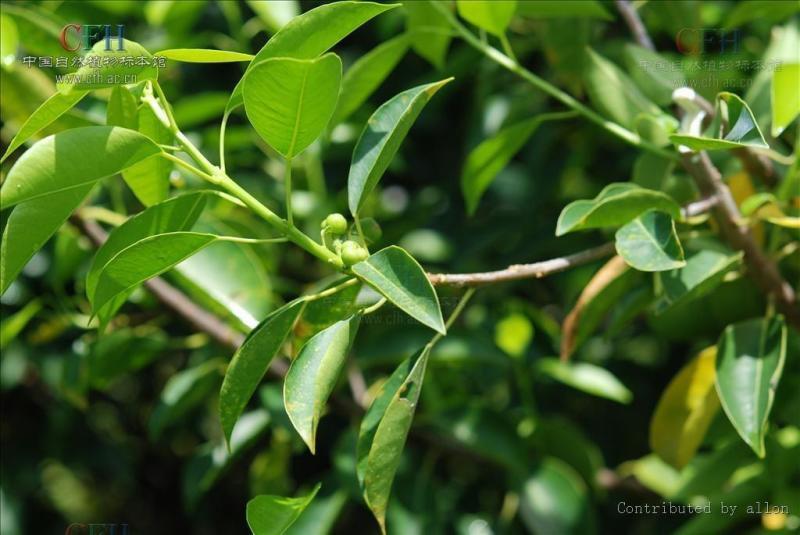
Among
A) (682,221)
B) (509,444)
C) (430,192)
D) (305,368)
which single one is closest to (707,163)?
(682,221)

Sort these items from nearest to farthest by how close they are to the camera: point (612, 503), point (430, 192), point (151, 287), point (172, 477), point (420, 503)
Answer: point (151, 287)
point (420, 503)
point (612, 503)
point (430, 192)
point (172, 477)

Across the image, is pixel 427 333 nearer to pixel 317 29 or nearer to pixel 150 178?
pixel 150 178

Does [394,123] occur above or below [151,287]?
above

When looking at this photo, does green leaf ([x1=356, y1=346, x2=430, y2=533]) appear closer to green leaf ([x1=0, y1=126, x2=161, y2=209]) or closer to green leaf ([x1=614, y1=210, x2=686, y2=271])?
green leaf ([x1=614, y1=210, x2=686, y2=271])

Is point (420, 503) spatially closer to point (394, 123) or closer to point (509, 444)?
point (509, 444)

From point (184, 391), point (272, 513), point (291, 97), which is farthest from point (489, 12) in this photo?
point (184, 391)

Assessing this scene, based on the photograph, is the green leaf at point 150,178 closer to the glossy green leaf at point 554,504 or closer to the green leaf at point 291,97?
the green leaf at point 291,97
